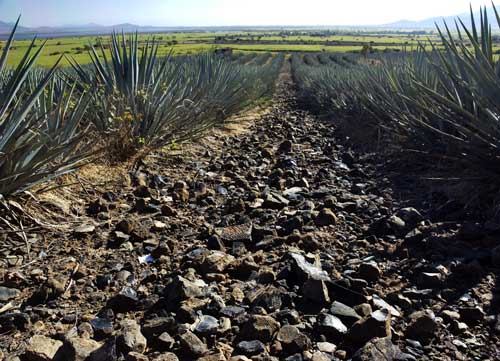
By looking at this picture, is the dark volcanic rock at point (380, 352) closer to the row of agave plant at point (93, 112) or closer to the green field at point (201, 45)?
the row of agave plant at point (93, 112)

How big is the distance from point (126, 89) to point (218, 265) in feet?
12.0

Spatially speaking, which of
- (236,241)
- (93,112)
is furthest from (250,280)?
(93,112)

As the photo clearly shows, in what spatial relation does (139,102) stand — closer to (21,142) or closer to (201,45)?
(21,142)

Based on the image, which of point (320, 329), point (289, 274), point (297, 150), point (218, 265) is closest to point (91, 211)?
point (218, 265)

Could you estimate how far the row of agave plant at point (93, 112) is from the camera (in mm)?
3115

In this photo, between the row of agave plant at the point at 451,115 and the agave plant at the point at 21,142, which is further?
the row of agave plant at the point at 451,115

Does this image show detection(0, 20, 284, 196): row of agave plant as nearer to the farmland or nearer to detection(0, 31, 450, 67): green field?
the farmland

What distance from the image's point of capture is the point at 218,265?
271 centimetres

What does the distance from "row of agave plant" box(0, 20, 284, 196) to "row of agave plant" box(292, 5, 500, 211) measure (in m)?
2.50

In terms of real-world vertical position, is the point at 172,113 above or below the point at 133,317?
above

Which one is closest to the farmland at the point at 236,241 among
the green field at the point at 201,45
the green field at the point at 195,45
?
the green field at the point at 201,45

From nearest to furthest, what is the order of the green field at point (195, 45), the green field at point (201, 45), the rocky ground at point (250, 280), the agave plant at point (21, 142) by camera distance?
1. the rocky ground at point (250, 280)
2. the agave plant at point (21, 142)
3. the green field at point (201, 45)
4. the green field at point (195, 45)

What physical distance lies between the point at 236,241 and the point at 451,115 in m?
2.41

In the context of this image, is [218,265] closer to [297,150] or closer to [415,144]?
[415,144]
